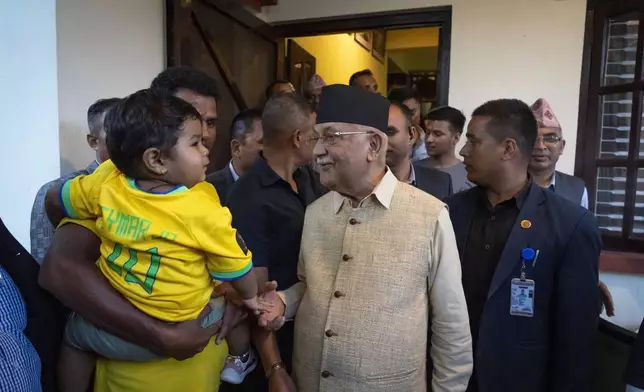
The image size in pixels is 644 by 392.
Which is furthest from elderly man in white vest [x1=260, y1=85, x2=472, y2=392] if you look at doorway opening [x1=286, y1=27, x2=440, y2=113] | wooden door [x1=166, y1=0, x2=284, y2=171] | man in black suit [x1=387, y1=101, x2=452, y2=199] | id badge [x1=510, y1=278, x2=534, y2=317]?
doorway opening [x1=286, y1=27, x2=440, y2=113]

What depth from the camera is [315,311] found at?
1279 millimetres

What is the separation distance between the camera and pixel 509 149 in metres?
1.64

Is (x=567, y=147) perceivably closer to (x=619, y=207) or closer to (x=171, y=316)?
(x=619, y=207)

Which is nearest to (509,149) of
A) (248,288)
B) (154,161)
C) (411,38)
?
(248,288)

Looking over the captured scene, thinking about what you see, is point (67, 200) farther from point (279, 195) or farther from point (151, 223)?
point (279, 195)

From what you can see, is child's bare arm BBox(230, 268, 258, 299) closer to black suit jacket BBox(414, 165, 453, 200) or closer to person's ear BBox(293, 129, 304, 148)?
person's ear BBox(293, 129, 304, 148)

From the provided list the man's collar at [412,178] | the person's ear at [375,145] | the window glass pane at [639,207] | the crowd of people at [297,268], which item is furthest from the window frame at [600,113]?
the person's ear at [375,145]

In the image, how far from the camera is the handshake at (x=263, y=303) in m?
1.18

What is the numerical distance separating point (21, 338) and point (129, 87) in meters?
2.17

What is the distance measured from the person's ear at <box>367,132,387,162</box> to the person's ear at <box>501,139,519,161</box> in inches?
23.0

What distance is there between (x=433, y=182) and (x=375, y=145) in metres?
1.22

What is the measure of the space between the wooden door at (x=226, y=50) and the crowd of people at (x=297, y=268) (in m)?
1.52

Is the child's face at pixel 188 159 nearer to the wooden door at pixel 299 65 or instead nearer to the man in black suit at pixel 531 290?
the man in black suit at pixel 531 290

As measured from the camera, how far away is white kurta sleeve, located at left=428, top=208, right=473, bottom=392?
1.22m
